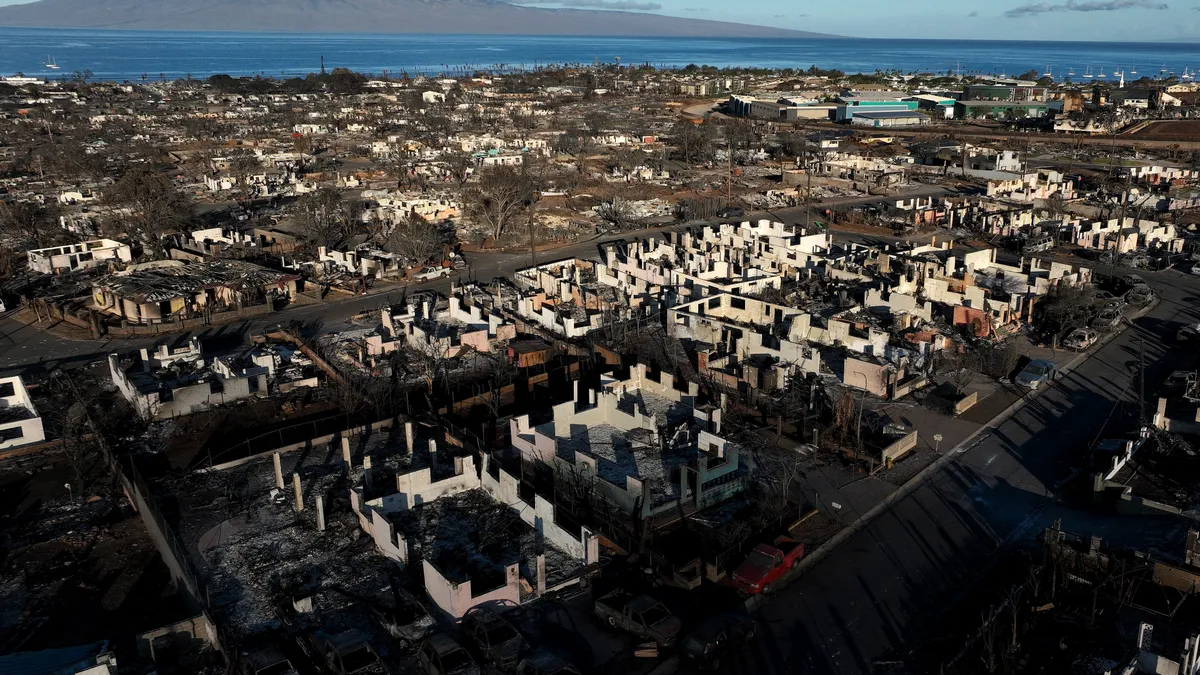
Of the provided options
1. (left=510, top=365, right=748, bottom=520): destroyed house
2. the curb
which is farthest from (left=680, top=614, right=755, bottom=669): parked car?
(left=510, top=365, right=748, bottom=520): destroyed house

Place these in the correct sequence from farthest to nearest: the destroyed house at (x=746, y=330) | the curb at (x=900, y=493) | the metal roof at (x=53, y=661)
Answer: the destroyed house at (x=746, y=330)
the curb at (x=900, y=493)
the metal roof at (x=53, y=661)

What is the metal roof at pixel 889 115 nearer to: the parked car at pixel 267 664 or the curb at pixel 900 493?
the curb at pixel 900 493

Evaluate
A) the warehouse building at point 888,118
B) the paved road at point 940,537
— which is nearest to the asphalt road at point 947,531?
the paved road at point 940,537

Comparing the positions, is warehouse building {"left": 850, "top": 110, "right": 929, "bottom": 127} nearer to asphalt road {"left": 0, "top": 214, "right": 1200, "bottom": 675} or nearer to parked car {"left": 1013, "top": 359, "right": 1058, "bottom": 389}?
asphalt road {"left": 0, "top": 214, "right": 1200, "bottom": 675}

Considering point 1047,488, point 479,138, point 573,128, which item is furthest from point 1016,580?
point 573,128

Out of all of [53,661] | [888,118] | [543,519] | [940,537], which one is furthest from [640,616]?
[888,118]

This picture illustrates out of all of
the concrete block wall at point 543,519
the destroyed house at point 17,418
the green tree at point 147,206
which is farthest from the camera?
the green tree at point 147,206

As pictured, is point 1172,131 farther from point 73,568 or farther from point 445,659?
point 73,568
